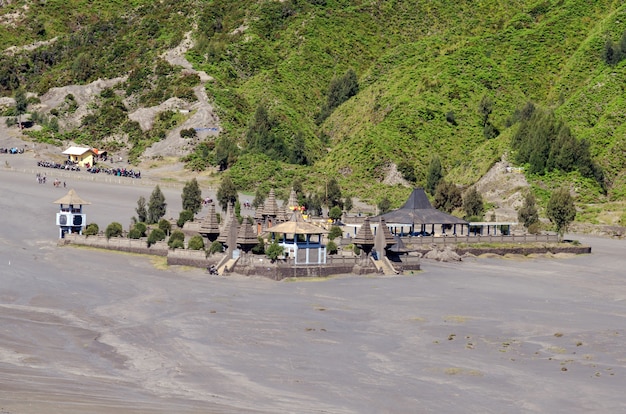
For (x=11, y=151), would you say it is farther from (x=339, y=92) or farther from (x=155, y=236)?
(x=155, y=236)

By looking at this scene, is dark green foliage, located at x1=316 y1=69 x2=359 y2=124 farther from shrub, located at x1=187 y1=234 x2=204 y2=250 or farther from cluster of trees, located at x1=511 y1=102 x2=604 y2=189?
shrub, located at x1=187 y1=234 x2=204 y2=250

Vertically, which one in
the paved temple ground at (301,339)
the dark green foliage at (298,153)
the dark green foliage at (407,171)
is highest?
the dark green foliage at (298,153)

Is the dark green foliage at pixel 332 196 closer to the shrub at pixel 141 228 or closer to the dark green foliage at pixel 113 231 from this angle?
the shrub at pixel 141 228

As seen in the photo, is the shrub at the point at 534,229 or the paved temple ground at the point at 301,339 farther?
the shrub at the point at 534,229

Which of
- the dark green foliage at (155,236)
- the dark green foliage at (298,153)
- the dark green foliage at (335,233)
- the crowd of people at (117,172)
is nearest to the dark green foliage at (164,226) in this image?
the dark green foliage at (155,236)

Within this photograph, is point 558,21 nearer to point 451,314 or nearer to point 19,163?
point 19,163

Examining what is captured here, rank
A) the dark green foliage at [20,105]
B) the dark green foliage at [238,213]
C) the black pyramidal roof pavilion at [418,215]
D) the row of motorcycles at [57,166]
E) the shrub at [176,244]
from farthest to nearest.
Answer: the dark green foliage at [20,105]
the row of motorcycles at [57,166]
the black pyramidal roof pavilion at [418,215]
the dark green foliage at [238,213]
the shrub at [176,244]
